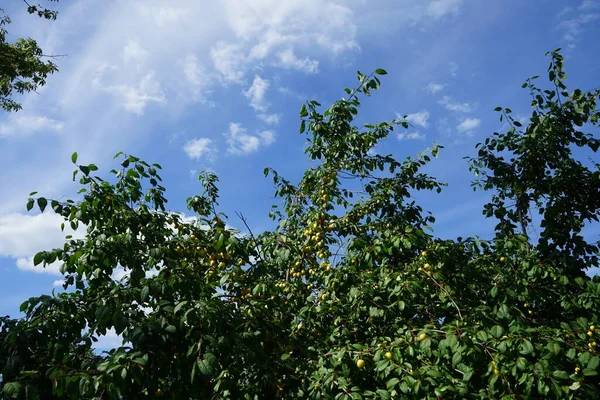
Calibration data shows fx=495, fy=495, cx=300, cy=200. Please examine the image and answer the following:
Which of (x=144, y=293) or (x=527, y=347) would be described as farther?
(x=144, y=293)

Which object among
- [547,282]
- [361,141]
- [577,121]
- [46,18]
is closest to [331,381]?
[547,282]

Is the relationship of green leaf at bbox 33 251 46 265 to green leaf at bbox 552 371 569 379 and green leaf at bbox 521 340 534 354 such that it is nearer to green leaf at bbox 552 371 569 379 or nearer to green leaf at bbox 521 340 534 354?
green leaf at bbox 521 340 534 354

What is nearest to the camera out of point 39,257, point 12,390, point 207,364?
point 12,390

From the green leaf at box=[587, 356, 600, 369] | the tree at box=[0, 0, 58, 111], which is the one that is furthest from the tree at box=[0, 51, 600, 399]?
the tree at box=[0, 0, 58, 111]

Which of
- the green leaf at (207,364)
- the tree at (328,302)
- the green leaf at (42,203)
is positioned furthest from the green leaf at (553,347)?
the green leaf at (42,203)

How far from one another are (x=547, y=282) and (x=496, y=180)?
1986 mm

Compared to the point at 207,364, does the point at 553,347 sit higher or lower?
lower

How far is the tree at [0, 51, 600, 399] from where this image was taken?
2.91 m

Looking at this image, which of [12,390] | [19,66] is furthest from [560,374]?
[19,66]

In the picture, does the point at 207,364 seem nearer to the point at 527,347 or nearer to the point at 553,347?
the point at 527,347

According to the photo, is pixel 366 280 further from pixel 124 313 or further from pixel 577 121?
pixel 577 121

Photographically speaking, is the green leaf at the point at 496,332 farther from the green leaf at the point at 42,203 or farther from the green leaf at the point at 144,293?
the green leaf at the point at 42,203

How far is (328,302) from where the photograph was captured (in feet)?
13.4

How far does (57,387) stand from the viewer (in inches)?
100
